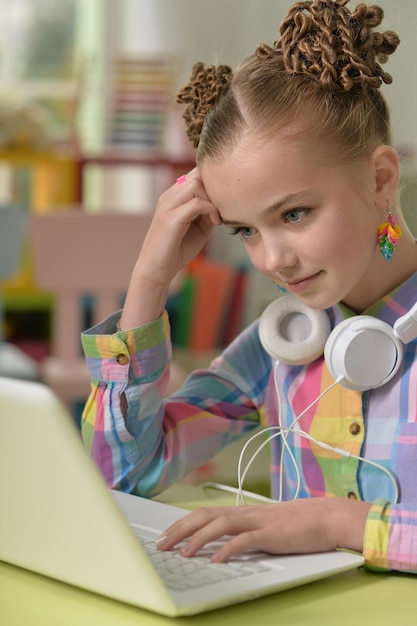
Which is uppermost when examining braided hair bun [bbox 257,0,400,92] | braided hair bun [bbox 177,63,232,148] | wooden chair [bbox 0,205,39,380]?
braided hair bun [bbox 257,0,400,92]

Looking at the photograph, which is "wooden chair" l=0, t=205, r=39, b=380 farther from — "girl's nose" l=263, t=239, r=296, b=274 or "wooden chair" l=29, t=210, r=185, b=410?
Result: "girl's nose" l=263, t=239, r=296, b=274

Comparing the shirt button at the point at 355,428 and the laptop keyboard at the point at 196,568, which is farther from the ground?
the shirt button at the point at 355,428

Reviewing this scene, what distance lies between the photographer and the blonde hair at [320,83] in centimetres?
100

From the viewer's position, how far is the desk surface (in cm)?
73

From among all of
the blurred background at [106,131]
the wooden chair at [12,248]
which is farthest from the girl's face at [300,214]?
the blurred background at [106,131]

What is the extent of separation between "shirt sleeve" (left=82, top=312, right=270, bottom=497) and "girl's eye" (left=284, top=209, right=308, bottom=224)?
0.77 ft

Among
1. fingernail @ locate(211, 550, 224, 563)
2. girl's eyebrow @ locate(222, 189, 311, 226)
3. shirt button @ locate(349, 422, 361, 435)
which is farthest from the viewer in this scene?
shirt button @ locate(349, 422, 361, 435)

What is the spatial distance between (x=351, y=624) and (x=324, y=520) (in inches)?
6.2

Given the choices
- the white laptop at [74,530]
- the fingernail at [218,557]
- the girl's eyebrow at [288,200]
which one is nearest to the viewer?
the white laptop at [74,530]

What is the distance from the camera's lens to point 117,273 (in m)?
3.19

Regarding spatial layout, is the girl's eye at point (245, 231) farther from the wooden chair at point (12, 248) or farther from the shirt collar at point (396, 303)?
the wooden chair at point (12, 248)

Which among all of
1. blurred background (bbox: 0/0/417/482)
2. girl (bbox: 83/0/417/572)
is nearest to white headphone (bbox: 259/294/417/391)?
girl (bbox: 83/0/417/572)

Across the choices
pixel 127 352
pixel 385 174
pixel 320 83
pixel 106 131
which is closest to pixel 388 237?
pixel 385 174

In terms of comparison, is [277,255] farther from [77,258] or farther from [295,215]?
[77,258]
